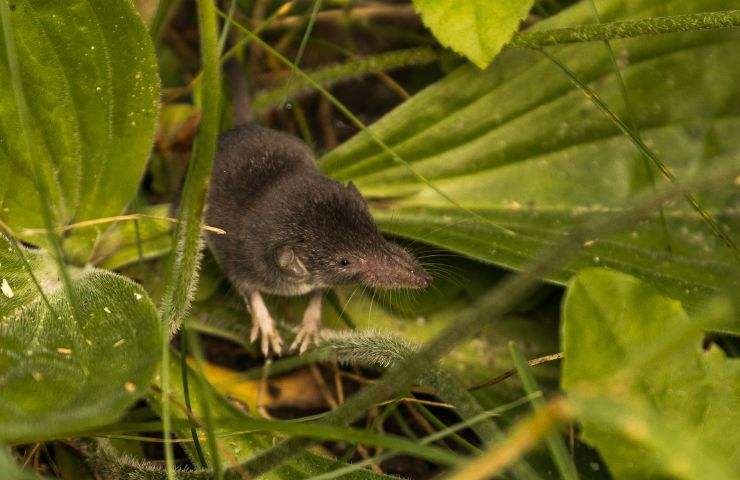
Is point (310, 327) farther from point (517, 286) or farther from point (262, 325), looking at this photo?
point (517, 286)

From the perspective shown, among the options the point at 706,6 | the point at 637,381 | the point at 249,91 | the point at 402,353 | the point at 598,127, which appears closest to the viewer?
the point at 637,381

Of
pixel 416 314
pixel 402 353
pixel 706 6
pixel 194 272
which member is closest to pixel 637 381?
pixel 402 353

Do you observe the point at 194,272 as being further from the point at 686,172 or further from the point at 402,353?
the point at 686,172

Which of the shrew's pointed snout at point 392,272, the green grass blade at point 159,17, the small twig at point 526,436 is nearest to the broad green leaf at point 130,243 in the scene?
the green grass blade at point 159,17

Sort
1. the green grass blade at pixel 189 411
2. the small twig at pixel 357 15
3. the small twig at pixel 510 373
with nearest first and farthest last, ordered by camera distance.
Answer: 1. the green grass blade at pixel 189 411
2. the small twig at pixel 510 373
3. the small twig at pixel 357 15

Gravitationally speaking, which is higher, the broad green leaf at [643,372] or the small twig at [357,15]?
the small twig at [357,15]

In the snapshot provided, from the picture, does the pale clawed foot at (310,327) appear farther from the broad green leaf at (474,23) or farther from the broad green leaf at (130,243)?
the broad green leaf at (474,23)
